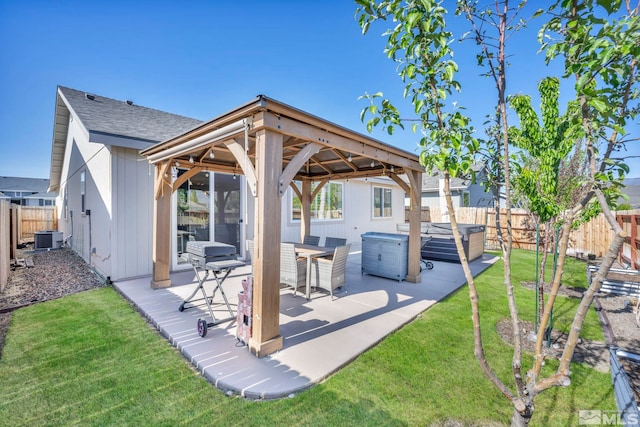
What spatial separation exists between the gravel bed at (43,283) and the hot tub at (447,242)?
8.38 meters

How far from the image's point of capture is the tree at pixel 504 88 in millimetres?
1262

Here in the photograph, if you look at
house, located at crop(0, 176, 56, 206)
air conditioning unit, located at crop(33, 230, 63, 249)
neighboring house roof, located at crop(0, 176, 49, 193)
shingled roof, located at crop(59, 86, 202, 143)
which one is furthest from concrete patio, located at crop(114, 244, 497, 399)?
neighboring house roof, located at crop(0, 176, 49, 193)

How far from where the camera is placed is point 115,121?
6523 mm

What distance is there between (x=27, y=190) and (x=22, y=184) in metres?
1.75

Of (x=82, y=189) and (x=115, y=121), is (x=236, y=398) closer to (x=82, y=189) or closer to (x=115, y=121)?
(x=115, y=121)

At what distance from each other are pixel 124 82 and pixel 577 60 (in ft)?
40.6

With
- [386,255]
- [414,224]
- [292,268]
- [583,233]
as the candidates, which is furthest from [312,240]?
[583,233]

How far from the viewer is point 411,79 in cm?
159

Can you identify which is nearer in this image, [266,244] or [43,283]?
[266,244]

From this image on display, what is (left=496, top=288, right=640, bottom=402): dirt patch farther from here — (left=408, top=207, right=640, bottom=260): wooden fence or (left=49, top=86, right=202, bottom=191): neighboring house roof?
(left=49, top=86, right=202, bottom=191): neighboring house roof

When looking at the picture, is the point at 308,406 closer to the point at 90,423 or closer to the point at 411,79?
the point at 90,423

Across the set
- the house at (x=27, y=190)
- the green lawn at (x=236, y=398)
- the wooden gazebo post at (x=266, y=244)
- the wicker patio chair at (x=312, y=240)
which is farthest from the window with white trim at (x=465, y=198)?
the house at (x=27, y=190)

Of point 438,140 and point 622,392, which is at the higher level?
point 438,140

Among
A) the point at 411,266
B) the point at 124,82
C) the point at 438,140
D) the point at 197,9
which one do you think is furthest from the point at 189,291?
the point at 124,82
